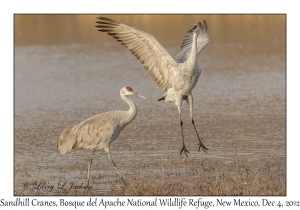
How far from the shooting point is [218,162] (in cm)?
823

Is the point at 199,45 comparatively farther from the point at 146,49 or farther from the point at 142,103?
the point at 142,103

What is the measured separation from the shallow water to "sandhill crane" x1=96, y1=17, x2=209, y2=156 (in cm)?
78

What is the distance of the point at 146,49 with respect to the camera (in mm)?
8883

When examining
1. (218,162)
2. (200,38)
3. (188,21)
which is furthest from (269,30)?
(218,162)

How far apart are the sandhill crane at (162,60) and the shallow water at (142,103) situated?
785 mm

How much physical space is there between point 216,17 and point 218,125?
11.4 metres

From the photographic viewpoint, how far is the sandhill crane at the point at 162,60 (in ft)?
28.8

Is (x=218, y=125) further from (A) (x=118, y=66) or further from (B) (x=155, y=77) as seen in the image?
(A) (x=118, y=66)

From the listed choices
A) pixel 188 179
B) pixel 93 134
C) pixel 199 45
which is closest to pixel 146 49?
pixel 199 45

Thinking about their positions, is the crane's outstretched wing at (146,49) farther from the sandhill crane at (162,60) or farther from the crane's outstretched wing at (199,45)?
the crane's outstretched wing at (199,45)

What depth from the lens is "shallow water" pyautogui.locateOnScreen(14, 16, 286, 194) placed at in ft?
29.0

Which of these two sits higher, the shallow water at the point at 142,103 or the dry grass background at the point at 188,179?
the shallow water at the point at 142,103

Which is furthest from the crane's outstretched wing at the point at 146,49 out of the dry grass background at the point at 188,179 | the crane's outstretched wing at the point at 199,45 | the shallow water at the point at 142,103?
the dry grass background at the point at 188,179

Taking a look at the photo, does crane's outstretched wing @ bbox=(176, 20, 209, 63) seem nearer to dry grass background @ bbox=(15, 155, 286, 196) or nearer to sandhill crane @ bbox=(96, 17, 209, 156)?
sandhill crane @ bbox=(96, 17, 209, 156)
